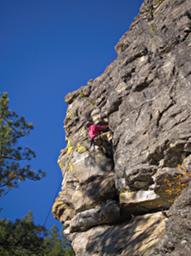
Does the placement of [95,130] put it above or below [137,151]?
above

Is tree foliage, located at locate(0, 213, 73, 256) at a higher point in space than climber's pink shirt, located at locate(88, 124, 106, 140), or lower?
lower

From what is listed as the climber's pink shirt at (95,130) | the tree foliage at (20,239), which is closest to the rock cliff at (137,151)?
the climber's pink shirt at (95,130)

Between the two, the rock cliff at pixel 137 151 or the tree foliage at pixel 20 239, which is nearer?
the rock cliff at pixel 137 151

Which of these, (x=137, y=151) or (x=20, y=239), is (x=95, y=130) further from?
(x=20, y=239)

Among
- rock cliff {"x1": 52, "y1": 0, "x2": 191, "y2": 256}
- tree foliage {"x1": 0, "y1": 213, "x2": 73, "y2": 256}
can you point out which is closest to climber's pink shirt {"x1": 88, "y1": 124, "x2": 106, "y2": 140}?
rock cliff {"x1": 52, "y1": 0, "x2": 191, "y2": 256}

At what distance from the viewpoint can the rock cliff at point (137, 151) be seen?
8852mm

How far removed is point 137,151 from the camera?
1038cm

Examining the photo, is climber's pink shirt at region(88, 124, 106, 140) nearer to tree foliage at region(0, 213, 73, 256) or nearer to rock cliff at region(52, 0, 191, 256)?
rock cliff at region(52, 0, 191, 256)

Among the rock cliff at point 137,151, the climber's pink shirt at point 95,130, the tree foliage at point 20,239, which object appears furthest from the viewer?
the climber's pink shirt at point 95,130

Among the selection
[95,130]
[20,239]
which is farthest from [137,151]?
[20,239]

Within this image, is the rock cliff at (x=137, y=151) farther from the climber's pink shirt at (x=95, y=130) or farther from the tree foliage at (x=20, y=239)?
the tree foliage at (x=20, y=239)

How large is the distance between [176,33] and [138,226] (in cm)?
895

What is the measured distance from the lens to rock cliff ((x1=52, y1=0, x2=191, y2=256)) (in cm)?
885

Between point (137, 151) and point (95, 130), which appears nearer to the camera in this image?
point (137, 151)
